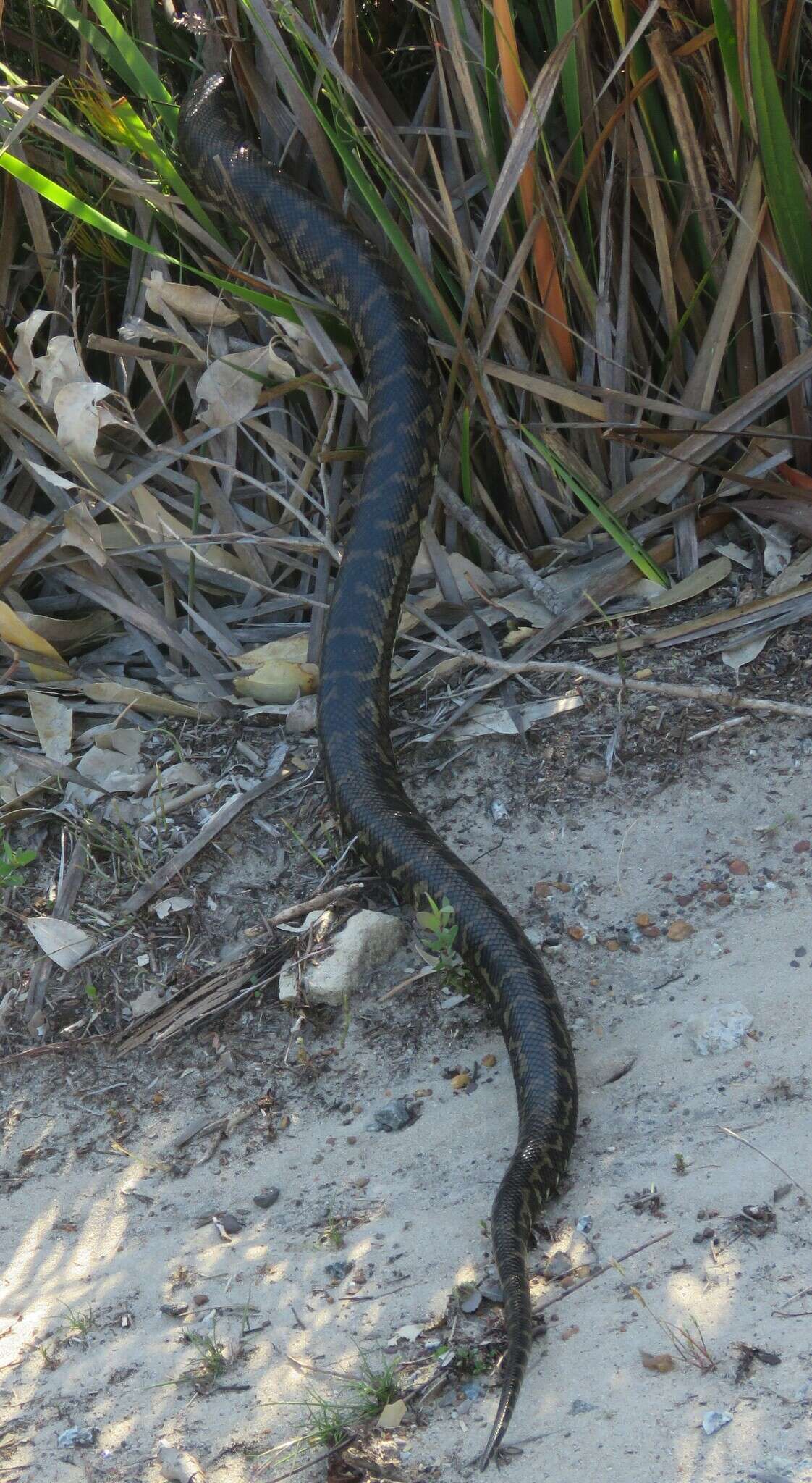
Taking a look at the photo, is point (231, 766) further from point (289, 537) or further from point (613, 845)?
point (613, 845)

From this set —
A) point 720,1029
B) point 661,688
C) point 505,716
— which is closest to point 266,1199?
point 720,1029

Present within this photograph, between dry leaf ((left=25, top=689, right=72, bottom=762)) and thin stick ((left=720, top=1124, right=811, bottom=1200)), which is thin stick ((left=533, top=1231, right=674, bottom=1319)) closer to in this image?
thin stick ((left=720, top=1124, right=811, bottom=1200))

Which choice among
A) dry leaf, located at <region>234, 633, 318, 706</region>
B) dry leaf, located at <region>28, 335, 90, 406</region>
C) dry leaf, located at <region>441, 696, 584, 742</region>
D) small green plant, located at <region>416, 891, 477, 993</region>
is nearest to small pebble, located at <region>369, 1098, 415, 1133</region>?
small green plant, located at <region>416, 891, 477, 993</region>

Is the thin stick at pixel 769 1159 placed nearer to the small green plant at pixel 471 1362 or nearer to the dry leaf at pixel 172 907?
the small green plant at pixel 471 1362

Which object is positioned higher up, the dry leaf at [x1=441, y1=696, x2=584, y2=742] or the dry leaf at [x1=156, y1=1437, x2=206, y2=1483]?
the dry leaf at [x1=156, y1=1437, x2=206, y2=1483]

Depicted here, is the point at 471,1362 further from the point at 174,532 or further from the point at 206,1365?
the point at 174,532

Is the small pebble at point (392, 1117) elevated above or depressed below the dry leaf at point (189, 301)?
below

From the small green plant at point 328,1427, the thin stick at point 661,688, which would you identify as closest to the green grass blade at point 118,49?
the thin stick at point 661,688
